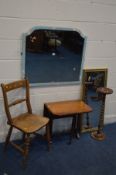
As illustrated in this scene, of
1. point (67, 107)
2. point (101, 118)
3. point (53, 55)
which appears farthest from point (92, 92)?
point (53, 55)

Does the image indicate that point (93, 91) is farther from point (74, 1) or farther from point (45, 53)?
point (74, 1)

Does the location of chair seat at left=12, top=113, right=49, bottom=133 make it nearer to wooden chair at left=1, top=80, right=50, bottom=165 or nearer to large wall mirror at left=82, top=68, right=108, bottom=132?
wooden chair at left=1, top=80, right=50, bottom=165

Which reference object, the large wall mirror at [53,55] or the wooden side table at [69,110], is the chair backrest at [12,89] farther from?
the wooden side table at [69,110]

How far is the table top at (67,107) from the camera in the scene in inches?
109

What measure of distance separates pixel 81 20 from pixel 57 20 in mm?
306

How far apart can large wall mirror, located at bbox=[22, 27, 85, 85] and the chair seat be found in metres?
0.40

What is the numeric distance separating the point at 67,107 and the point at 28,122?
20.3 inches

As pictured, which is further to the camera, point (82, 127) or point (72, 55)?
point (82, 127)

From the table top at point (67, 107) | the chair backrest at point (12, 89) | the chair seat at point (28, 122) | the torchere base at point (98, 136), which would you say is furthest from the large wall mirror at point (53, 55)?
the torchere base at point (98, 136)

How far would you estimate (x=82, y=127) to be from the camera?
327 cm

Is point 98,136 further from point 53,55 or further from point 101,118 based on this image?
point 53,55

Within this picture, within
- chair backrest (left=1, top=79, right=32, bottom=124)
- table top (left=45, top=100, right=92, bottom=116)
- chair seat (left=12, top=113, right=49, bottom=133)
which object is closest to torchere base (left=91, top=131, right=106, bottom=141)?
table top (left=45, top=100, right=92, bottom=116)

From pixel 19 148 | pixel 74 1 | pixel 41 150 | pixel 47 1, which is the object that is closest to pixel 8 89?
pixel 19 148

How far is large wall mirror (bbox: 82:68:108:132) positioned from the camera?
3.12m
